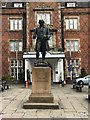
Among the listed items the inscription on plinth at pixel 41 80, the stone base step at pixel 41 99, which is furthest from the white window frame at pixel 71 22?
the stone base step at pixel 41 99

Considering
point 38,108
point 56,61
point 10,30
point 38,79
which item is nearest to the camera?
point 38,108

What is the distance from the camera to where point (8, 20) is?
42.0 m

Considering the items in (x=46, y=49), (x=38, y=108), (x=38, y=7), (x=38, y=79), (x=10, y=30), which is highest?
(x=38, y=7)

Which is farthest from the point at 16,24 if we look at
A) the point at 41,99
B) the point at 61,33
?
the point at 41,99

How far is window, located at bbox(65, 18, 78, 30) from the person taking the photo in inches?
1658

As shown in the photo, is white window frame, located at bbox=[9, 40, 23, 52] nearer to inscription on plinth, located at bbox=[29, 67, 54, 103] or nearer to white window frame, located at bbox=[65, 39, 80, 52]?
white window frame, located at bbox=[65, 39, 80, 52]

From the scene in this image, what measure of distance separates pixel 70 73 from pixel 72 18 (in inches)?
330

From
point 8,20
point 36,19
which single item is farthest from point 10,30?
point 36,19

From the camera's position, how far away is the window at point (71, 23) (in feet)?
138

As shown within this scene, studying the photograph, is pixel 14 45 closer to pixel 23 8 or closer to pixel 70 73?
pixel 23 8

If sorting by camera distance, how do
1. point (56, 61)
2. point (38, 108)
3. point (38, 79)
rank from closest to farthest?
point (38, 108) → point (38, 79) → point (56, 61)

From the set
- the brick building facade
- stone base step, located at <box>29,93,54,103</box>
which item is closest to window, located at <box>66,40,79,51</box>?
the brick building facade

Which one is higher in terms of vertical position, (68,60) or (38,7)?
(38,7)

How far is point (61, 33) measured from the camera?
1629 inches
